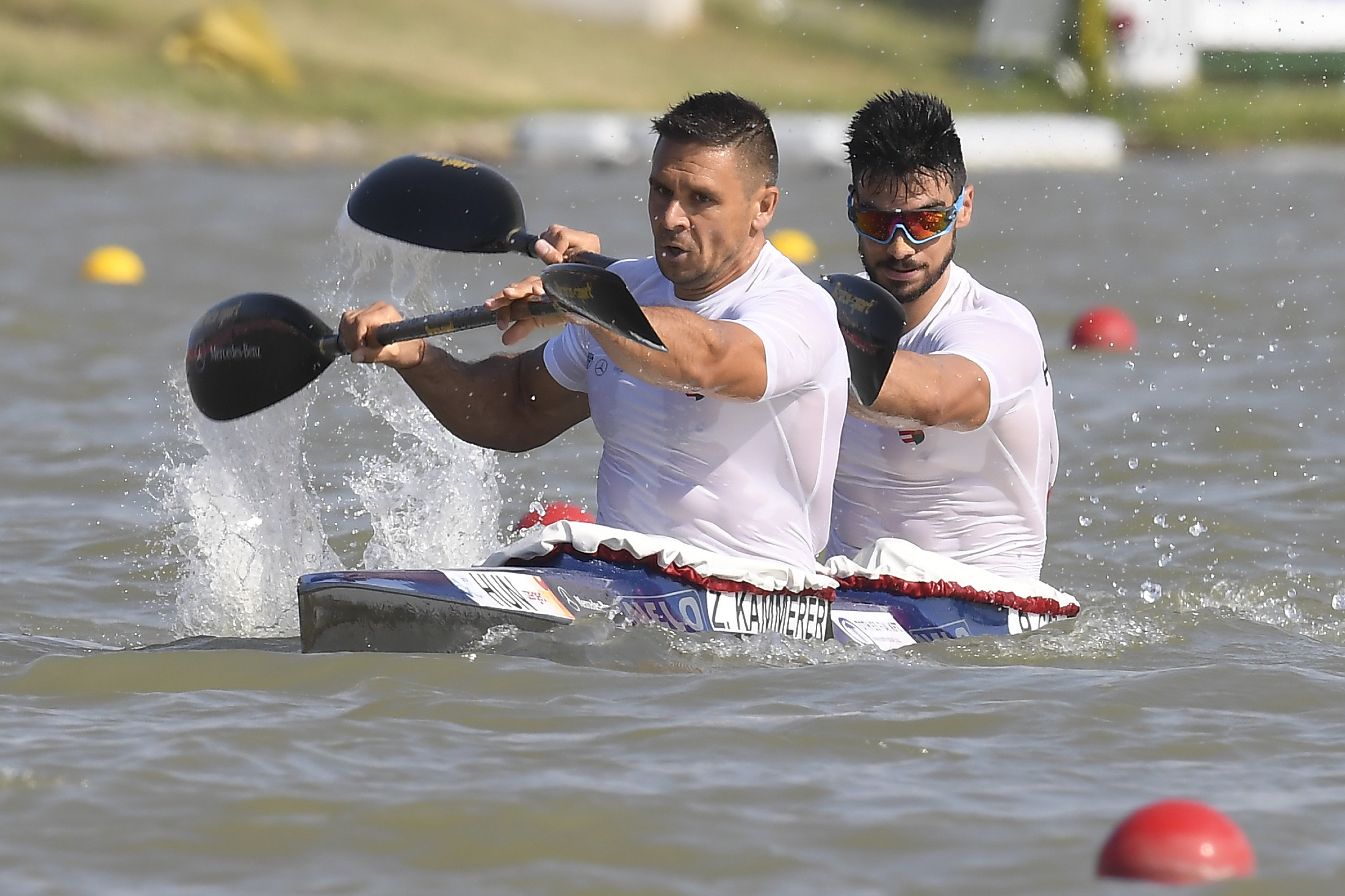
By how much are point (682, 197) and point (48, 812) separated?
2.05 m

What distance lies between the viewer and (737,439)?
4.90 metres

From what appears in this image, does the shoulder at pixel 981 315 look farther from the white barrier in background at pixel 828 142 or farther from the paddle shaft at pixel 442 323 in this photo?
the white barrier in background at pixel 828 142

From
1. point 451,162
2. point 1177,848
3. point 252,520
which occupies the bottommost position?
point 1177,848

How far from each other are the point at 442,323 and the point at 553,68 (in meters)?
36.4

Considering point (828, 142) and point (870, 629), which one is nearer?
point (870, 629)

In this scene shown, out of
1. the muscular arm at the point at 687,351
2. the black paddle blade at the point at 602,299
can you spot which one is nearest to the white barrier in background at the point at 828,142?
the muscular arm at the point at 687,351

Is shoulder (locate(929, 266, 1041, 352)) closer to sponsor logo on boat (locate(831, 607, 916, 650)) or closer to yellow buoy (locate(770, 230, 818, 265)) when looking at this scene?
sponsor logo on boat (locate(831, 607, 916, 650))

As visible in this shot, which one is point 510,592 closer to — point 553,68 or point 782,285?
point 782,285

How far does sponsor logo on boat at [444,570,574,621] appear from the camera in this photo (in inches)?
189

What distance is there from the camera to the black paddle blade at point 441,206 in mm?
5859

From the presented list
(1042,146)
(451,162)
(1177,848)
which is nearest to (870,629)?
(1177,848)

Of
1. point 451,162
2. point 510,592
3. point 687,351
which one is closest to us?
point 687,351

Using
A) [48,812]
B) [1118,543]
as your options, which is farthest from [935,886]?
[1118,543]

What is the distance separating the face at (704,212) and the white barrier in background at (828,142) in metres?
23.8
